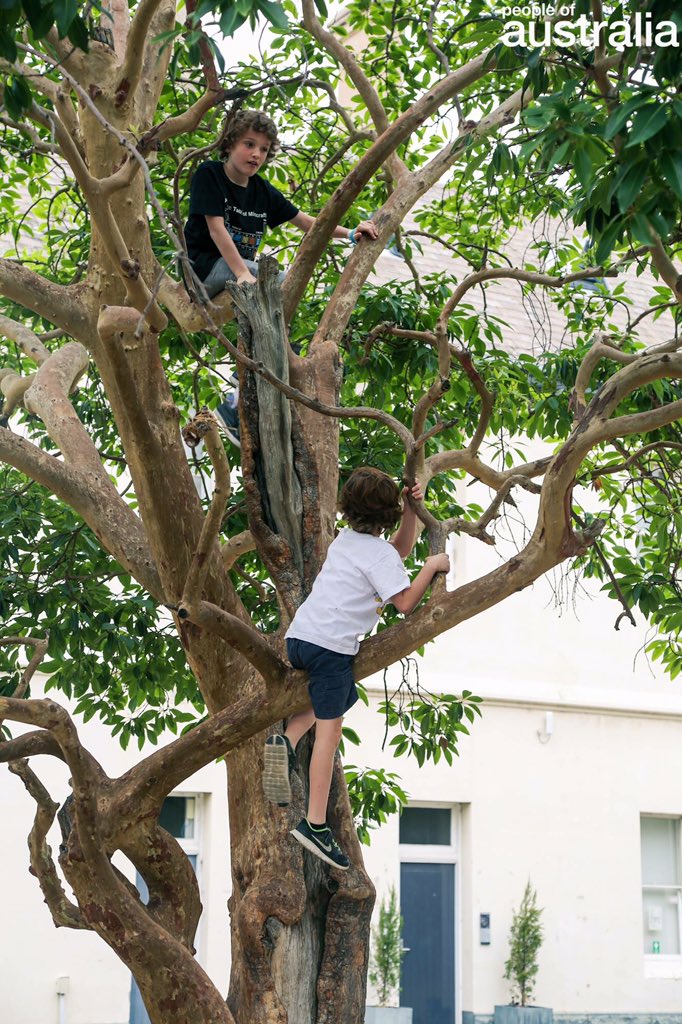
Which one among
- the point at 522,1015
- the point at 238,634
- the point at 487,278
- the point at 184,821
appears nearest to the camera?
the point at 238,634

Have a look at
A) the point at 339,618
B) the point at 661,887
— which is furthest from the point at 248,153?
the point at 661,887

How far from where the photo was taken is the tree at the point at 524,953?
13.8 meters

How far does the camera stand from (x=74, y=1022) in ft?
36.9

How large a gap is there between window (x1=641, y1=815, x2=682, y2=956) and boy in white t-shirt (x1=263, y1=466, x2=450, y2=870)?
11.7m

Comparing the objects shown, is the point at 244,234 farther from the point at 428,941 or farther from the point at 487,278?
the point at 428,941

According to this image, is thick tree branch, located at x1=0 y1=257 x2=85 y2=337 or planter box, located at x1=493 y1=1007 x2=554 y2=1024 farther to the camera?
planter box, located at x1=493 y1=1007 x2=554 y2=1024

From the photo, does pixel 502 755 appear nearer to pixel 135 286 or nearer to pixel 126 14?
pixel 126 14

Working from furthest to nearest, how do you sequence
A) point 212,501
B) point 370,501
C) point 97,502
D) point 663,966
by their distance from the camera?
point 663,966 → point 97,502 → point 370,501 → point 212,501

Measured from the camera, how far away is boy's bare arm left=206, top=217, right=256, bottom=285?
496 centimetres

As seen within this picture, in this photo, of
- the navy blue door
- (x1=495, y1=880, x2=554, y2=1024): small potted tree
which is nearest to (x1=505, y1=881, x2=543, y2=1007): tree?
(x1=495, y1=880, x2=554, y2=1024): small potted tree

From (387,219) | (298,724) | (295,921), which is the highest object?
(387,219)

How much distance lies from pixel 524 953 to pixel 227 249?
35.8 feet

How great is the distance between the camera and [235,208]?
5.31 m

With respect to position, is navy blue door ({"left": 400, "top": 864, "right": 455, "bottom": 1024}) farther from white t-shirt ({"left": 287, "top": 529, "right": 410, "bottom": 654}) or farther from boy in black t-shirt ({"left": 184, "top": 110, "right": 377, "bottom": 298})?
white t-shirt ({"left": 287, "top": 529, "right": 410, "bottom": 654})
